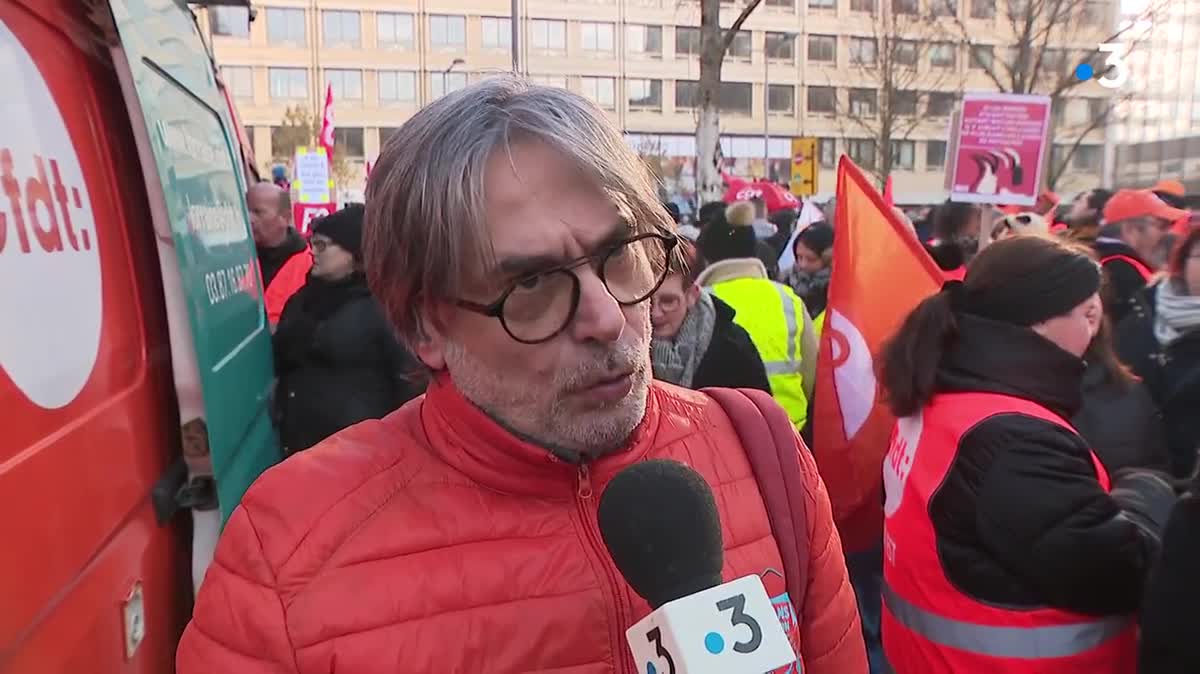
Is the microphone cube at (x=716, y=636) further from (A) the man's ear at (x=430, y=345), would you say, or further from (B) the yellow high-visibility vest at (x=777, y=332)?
(B) the yellow high-visibility vest at (x=777, y=332)

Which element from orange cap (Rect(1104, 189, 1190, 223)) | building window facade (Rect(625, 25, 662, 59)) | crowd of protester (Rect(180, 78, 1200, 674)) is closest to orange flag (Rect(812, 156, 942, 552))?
crowd of protester (Rect(180, 78, 1200, 674))

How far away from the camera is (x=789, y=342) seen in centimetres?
435

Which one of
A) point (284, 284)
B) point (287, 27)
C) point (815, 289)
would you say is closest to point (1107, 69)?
point (815, 289)

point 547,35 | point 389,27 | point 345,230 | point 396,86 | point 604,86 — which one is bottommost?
point 345,230

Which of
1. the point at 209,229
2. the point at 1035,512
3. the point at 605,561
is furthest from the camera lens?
the point at 209,229

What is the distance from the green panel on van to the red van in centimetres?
1

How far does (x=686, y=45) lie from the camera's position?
196 feet

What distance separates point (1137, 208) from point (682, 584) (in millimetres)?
6112

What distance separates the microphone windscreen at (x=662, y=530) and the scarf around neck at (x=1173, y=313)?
327 cm

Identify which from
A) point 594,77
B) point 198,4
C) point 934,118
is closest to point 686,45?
point 594,77

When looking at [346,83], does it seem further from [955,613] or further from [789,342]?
[955,613]

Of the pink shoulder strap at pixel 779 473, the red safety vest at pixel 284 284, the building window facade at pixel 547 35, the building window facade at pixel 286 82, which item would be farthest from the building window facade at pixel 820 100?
the pink shoulder strap at pixel 779 473

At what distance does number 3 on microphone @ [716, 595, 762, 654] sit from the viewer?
94 centimetres

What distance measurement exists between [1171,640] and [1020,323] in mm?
932
